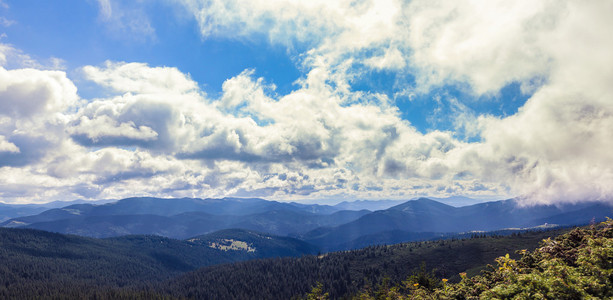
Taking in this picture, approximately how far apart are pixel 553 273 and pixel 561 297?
117 inches

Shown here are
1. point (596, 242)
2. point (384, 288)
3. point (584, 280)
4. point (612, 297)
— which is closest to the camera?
point (612, 297)

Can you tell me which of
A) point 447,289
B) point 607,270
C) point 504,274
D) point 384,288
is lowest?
point 384,288

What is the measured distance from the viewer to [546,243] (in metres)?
34.1

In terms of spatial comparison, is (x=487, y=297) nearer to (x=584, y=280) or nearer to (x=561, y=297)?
(x=561, y=297)

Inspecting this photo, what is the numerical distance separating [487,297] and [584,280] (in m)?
6.37

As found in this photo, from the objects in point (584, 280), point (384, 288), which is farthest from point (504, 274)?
point (384, 288)

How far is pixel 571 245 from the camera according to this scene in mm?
31234

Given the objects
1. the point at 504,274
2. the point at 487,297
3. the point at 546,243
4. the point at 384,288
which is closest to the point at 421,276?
the point at 384,288

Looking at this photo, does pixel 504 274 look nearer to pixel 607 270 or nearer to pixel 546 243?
pixel 607 270

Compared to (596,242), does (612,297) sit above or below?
below

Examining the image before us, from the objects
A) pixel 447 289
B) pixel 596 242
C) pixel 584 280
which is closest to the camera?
pixel 584 280

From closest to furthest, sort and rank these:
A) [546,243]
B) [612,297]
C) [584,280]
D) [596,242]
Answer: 1. [612,297]
2. [584,280]
3. [596,242]
4. [546,243]

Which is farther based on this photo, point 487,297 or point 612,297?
point 487,297

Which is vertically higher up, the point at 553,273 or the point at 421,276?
the point at 553,273
